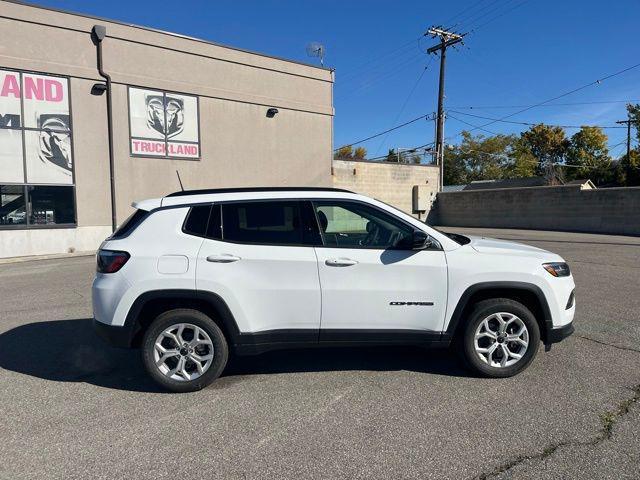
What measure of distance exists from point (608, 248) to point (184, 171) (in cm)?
1525

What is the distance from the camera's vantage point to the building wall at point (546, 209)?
2306 cm

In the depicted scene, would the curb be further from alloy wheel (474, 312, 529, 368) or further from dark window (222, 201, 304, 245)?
alloy wheel (474, 312, 529, 368)

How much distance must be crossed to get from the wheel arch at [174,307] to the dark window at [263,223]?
0.56 meters

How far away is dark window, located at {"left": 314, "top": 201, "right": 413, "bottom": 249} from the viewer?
14.1ft

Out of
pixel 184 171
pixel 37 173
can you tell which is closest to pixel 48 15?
pixel 37 173

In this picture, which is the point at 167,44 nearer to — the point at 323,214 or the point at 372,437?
the point at 323,214

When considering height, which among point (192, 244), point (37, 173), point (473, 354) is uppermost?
point (37, 173)

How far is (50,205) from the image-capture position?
1647 cm

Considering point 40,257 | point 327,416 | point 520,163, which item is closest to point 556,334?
point 327,416

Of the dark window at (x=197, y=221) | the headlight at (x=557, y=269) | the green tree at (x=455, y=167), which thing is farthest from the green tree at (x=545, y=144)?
the dark window at (x=197, y=221)

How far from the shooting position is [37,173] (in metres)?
16.1

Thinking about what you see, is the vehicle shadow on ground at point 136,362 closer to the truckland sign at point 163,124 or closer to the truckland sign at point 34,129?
the truckland sign at point 34,129

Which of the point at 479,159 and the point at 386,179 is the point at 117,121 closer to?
the point at 386,179

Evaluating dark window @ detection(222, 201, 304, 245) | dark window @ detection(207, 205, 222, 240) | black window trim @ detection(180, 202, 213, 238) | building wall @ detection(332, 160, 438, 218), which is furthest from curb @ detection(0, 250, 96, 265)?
dark window @ detection(222, 201, 304, 245)
